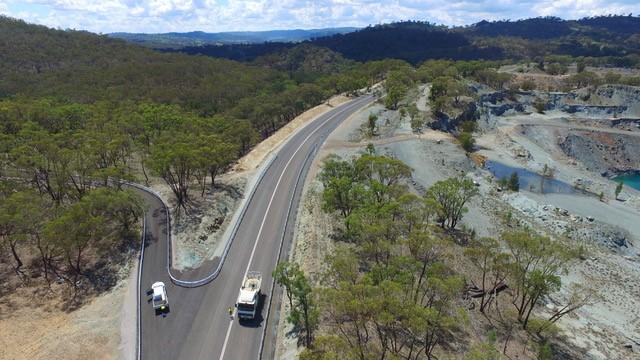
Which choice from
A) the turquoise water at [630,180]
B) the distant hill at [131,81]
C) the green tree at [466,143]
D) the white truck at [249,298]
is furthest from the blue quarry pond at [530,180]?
the distant hill at [131,81]

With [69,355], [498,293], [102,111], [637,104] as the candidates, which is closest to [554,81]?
[637,104]

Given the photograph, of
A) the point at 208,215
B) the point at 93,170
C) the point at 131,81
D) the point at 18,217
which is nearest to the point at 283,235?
the point at 208,215

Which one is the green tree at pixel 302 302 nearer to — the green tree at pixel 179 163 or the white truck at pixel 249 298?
the white truck at pixel 249 298

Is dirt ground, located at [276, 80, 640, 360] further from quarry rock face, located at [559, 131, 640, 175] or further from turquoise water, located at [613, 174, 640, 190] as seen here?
turquoise water, located at [613, 174, 640, 190]

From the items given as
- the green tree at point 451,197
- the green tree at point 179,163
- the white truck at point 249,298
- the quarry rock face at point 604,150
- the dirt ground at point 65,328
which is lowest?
the quarry rock face at point 604,150

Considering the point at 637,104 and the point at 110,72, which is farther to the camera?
the point at 110,72

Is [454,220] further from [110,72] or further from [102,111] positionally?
[110,72]
